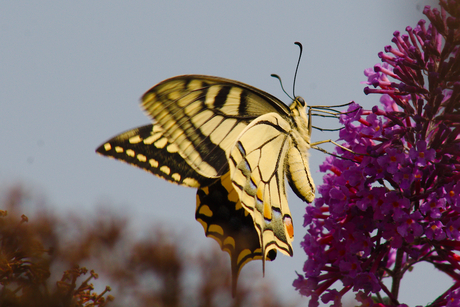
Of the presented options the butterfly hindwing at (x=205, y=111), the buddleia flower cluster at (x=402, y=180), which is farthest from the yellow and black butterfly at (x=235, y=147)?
the buddleia flower cluster at (x=402, y=180)

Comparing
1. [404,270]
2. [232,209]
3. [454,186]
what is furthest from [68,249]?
[454,186]

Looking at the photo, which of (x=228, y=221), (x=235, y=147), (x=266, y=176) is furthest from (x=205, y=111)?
(x=228, y=221)

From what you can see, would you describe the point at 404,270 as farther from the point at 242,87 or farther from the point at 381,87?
the point at 242,87

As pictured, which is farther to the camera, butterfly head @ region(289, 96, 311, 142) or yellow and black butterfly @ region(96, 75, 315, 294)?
butterfly head @ region(289, 96, 311, 142)

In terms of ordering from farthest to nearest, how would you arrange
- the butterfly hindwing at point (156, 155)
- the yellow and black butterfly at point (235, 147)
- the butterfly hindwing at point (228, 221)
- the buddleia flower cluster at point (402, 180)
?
1. the butterfly hindwing at point (228, 221)
2. the butterfly hindwing at point (156, 155)
3. the yellow and black butterfly at point (235, 147)
4. the buddleia flower cluster at point (402, 180)

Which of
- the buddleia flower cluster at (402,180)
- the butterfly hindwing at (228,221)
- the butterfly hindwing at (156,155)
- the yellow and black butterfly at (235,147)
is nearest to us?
the buddleia flower cluster at (402,180)

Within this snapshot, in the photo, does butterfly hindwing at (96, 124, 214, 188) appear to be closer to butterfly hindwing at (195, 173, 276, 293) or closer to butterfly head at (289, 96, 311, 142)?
butterfly hindwing at (195, 173, 276, 293)

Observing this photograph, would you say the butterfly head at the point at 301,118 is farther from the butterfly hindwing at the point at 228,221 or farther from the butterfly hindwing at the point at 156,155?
the butterfly hindwing at the point at 156,155

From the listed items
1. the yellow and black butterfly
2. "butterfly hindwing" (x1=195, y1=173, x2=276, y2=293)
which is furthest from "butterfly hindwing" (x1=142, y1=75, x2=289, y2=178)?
"butterfly hindwing" (x1=195, y1=173, x2=276, y2=293)
